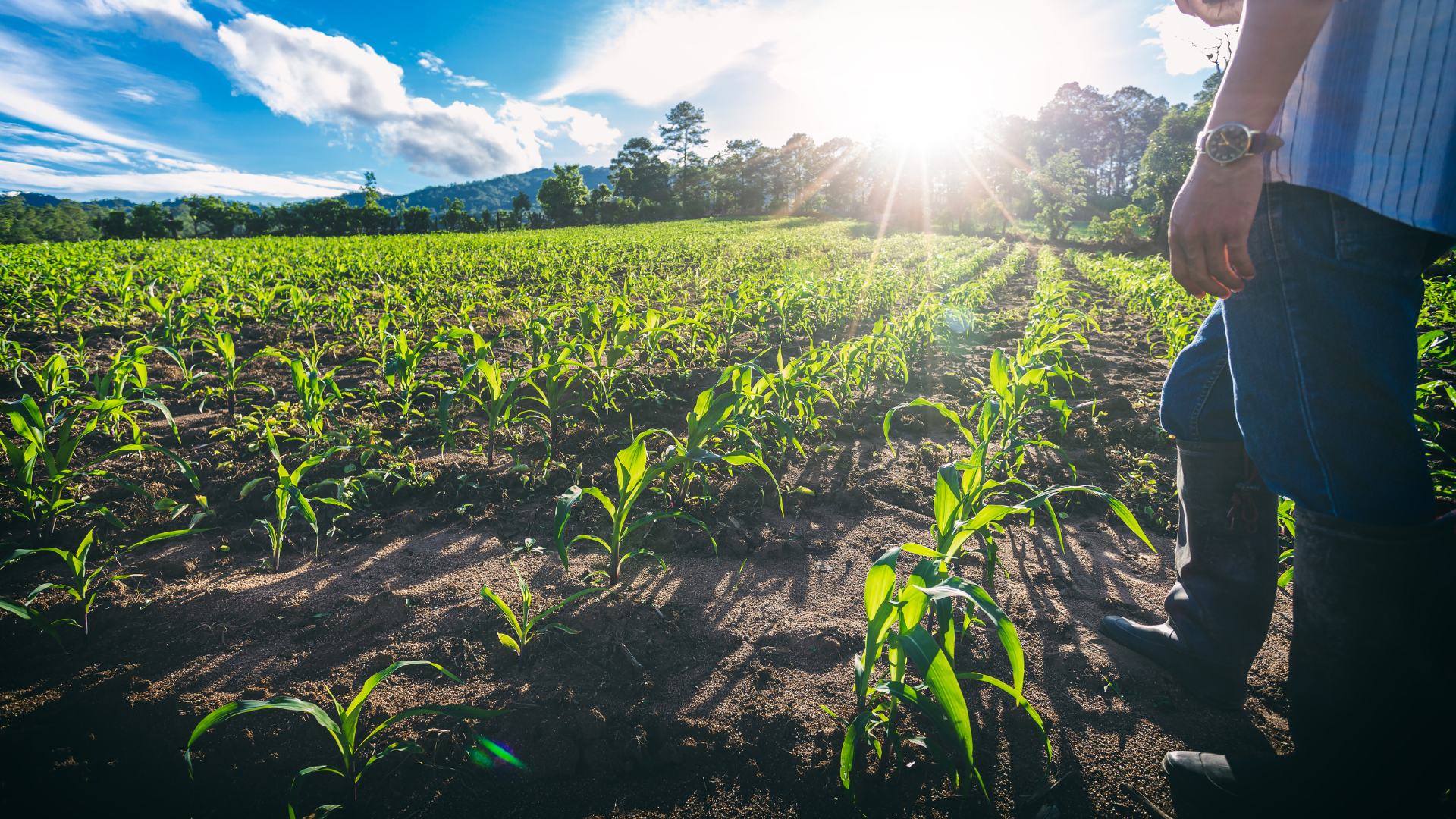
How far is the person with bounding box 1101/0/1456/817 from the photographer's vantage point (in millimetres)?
830

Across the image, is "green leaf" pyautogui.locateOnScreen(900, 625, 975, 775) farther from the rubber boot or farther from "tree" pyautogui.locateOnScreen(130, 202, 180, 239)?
"tree" pyautogui.locateOnScreen(130, 202, 180, 239)

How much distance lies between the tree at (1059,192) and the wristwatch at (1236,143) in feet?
120

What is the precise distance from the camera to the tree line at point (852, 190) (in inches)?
1447

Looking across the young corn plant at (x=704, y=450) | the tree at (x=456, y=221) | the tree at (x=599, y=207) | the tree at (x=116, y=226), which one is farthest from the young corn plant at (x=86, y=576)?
the tree at (x=116, y=226)

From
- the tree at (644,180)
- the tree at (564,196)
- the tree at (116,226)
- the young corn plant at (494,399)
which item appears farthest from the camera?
the tree at (644,180)

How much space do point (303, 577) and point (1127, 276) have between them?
11.7 m

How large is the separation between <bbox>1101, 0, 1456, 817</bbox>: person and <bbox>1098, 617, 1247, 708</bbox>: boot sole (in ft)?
1.07

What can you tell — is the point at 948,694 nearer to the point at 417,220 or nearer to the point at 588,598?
the point at 588,598

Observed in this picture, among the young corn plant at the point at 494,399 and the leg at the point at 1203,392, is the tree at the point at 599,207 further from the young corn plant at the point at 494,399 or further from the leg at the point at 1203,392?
the leg at the point at 1203,392

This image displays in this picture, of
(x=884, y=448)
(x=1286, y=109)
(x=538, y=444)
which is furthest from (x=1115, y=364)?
(x=538, y=444)

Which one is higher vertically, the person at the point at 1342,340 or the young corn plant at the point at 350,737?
the person at the point at 1342,340

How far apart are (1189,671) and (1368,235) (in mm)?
1097

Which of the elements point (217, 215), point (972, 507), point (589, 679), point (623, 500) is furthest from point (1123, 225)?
point (217, 215)

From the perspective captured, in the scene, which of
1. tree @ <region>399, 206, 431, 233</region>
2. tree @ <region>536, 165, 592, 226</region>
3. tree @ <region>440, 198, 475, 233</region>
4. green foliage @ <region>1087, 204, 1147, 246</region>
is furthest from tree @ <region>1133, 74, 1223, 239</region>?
tree @ <region>399, 206, 431, 233</region>
